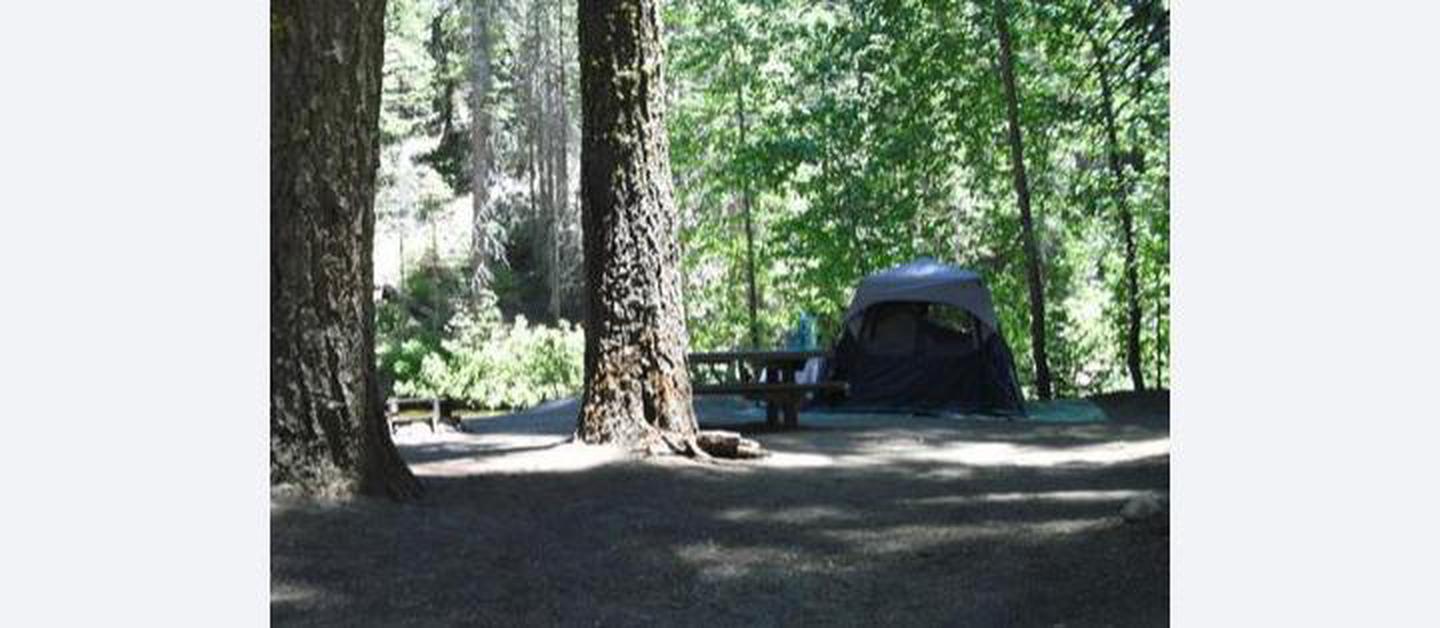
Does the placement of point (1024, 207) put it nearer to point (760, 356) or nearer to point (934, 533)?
point (760, 356)

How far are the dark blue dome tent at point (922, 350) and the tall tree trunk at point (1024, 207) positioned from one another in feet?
7.03

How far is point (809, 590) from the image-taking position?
4723mm

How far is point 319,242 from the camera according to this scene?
5.59m

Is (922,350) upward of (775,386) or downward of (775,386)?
upward

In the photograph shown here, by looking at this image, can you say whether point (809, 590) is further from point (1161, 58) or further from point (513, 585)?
point (1161, 58)

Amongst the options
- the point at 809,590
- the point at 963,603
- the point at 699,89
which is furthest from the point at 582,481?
the point at 699,89

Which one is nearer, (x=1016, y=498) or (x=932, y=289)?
(x=1016, y=498)

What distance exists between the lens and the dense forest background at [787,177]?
49.7ft

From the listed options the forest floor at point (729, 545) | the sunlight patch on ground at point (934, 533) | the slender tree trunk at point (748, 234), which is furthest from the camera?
the slender tree trunk at point (748, 234)

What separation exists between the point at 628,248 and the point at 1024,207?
8847 millimetres

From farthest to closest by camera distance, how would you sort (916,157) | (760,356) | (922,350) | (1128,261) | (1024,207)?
(916,157), (1024,207), (1128,261), (922,350), (760,356)

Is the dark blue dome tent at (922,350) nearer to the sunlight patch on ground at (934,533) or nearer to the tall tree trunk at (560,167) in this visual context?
the sunlight patch on ground at (934,533)

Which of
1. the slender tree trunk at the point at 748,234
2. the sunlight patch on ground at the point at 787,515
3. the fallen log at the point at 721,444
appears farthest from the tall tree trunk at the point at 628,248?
the slender tree trunk at the point at 748,234

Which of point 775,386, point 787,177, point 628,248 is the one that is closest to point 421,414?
point 775,386
